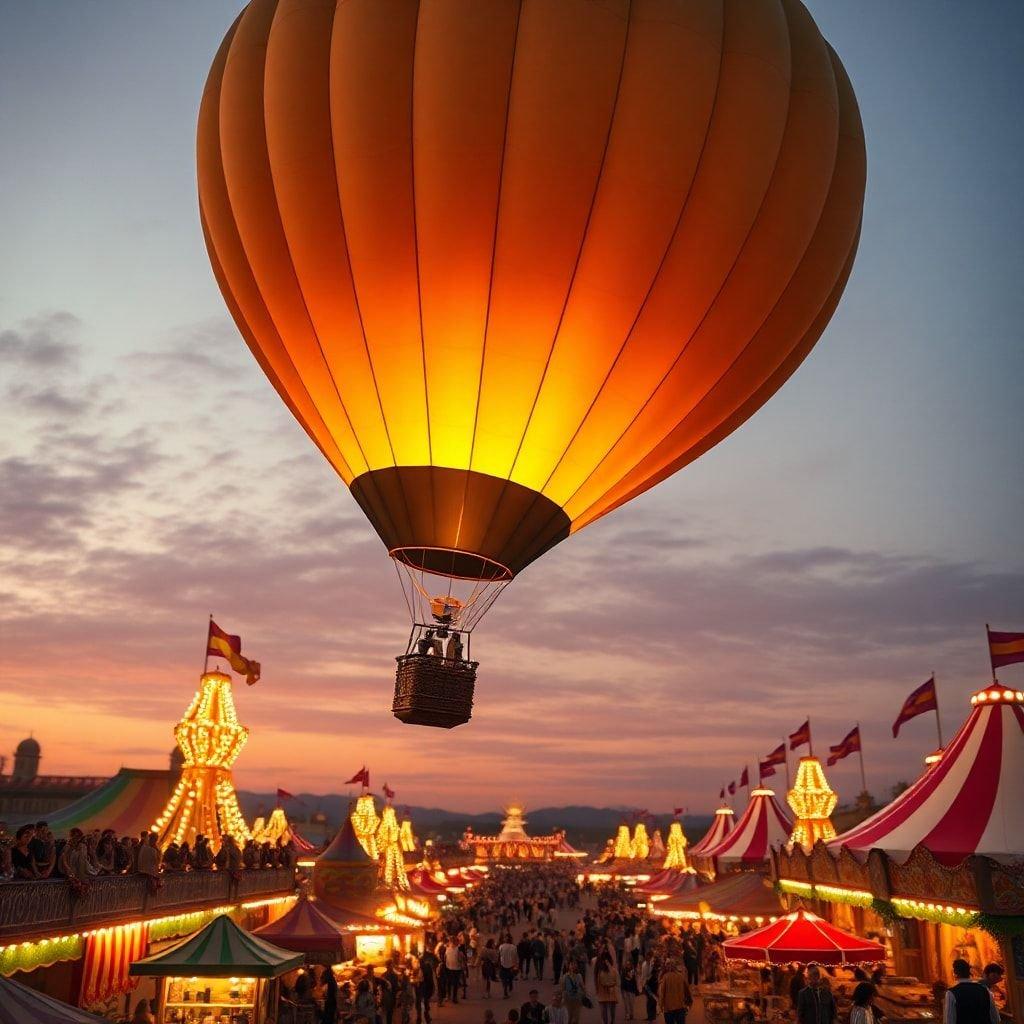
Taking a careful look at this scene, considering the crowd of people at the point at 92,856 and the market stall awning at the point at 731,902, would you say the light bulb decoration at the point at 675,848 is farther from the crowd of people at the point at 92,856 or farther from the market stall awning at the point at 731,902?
the crowd of people at the point at 92,856

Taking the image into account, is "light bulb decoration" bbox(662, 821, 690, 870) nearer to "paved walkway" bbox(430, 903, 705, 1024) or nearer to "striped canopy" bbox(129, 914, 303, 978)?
"paved walkway" bbox(430, 903, 705, 1024)

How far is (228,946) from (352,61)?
388 inches

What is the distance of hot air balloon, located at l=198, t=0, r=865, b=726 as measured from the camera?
9.59 metres

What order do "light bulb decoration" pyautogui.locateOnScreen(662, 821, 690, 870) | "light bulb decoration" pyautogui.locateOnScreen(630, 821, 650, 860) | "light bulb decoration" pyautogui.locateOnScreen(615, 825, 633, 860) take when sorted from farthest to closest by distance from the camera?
"light bulb decoration" pyautogui.locateOnScreen(615, 825, 633, 860), "light bulb decoration" pyautogui.locateOnScreen(630, 821, 650, 860), "light bulb decoration" pyautogui.locateOnScreen(662, 821, 690, 870)

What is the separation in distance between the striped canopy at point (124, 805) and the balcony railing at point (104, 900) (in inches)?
152

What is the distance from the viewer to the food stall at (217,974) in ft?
34.1

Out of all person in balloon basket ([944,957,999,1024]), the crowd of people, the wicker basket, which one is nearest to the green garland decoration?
the crowd of people

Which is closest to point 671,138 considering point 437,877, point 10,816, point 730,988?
point 730,988

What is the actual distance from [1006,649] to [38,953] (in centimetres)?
1486

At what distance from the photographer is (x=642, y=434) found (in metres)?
11.5

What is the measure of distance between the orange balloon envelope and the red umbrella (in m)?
6.27

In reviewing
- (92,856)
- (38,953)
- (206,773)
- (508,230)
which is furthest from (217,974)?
(206,773)

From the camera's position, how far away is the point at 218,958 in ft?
34.6

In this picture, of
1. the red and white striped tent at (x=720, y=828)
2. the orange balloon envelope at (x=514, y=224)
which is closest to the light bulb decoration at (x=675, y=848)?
the red and white striped tent at (x=720, y=828)
